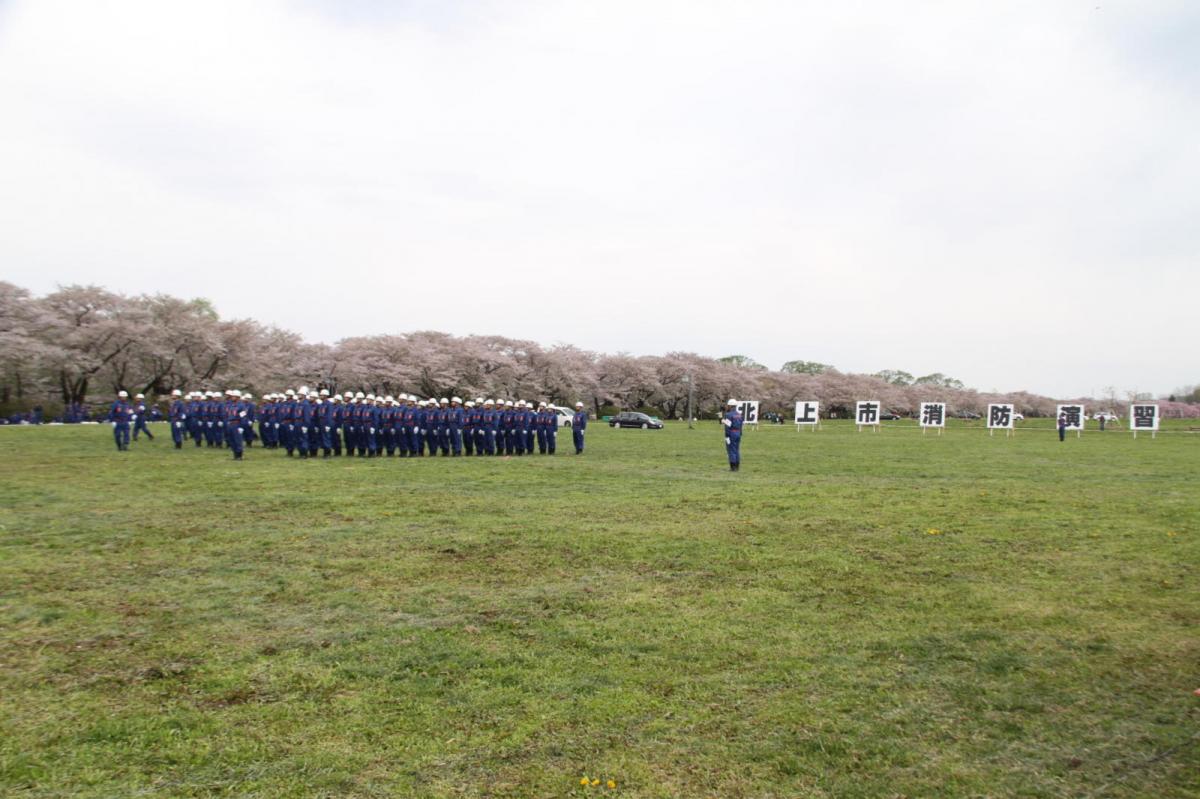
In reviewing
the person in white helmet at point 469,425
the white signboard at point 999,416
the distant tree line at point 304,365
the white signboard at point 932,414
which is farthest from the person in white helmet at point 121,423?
the white signboard at point 999,416

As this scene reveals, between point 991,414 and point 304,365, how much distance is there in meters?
47.7

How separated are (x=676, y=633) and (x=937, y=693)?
195 cm

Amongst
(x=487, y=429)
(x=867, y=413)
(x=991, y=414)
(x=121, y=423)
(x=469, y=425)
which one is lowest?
(x=121, y=423)

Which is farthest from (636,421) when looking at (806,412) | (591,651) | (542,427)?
(591,651)

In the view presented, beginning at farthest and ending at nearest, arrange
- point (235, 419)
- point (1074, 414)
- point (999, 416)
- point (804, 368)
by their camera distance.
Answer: point (804, 368) < point (999, 416) < point (1074, 414) < point (235, 419)

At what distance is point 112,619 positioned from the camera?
630 cm

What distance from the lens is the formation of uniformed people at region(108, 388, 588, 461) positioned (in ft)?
71.7

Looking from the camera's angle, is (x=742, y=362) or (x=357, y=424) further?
(x=742, y=362)

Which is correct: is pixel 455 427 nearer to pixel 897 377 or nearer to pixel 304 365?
pixel 304 365

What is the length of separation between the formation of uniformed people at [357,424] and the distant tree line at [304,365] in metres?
19.6

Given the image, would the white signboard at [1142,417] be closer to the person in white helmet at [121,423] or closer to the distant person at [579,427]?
the distant person at [579,427]

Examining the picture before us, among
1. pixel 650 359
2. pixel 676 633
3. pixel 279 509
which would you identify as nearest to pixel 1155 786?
pixel 676 633

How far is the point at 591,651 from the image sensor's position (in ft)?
18.8

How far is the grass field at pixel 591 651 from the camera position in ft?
13.0
